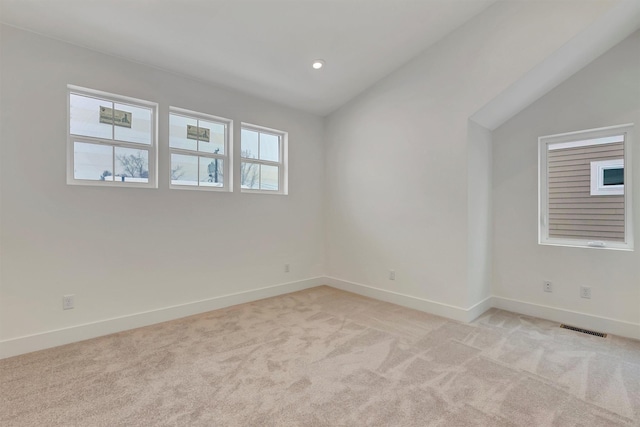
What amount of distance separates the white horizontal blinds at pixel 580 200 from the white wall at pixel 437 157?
2.28 ft

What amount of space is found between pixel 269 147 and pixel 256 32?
1649 millimetres

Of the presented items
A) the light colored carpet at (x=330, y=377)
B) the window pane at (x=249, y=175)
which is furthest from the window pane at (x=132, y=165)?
the light colored carpet at (x=330, y=377)

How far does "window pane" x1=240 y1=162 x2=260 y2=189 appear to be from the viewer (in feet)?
13.2

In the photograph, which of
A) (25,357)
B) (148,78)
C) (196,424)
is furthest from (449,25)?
(25,357)

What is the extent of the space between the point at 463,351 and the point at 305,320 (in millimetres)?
1579

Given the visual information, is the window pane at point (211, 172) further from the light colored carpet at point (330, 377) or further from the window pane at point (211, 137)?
the light colored carpet at point (330, 377)

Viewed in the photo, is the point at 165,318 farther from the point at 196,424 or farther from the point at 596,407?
the point at 596,407

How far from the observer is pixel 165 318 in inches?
129

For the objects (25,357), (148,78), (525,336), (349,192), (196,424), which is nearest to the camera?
(196,424)

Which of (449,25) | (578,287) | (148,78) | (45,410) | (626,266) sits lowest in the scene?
(45,410)

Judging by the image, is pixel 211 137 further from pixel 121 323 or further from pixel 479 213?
pixel 479 213

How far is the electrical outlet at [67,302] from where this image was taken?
8.93ft

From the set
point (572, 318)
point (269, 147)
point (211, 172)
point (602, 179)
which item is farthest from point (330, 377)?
point (602, 179)

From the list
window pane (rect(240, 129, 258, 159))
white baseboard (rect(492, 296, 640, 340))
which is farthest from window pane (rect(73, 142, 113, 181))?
white baseboard (rect(492, 296, 640, 340))
